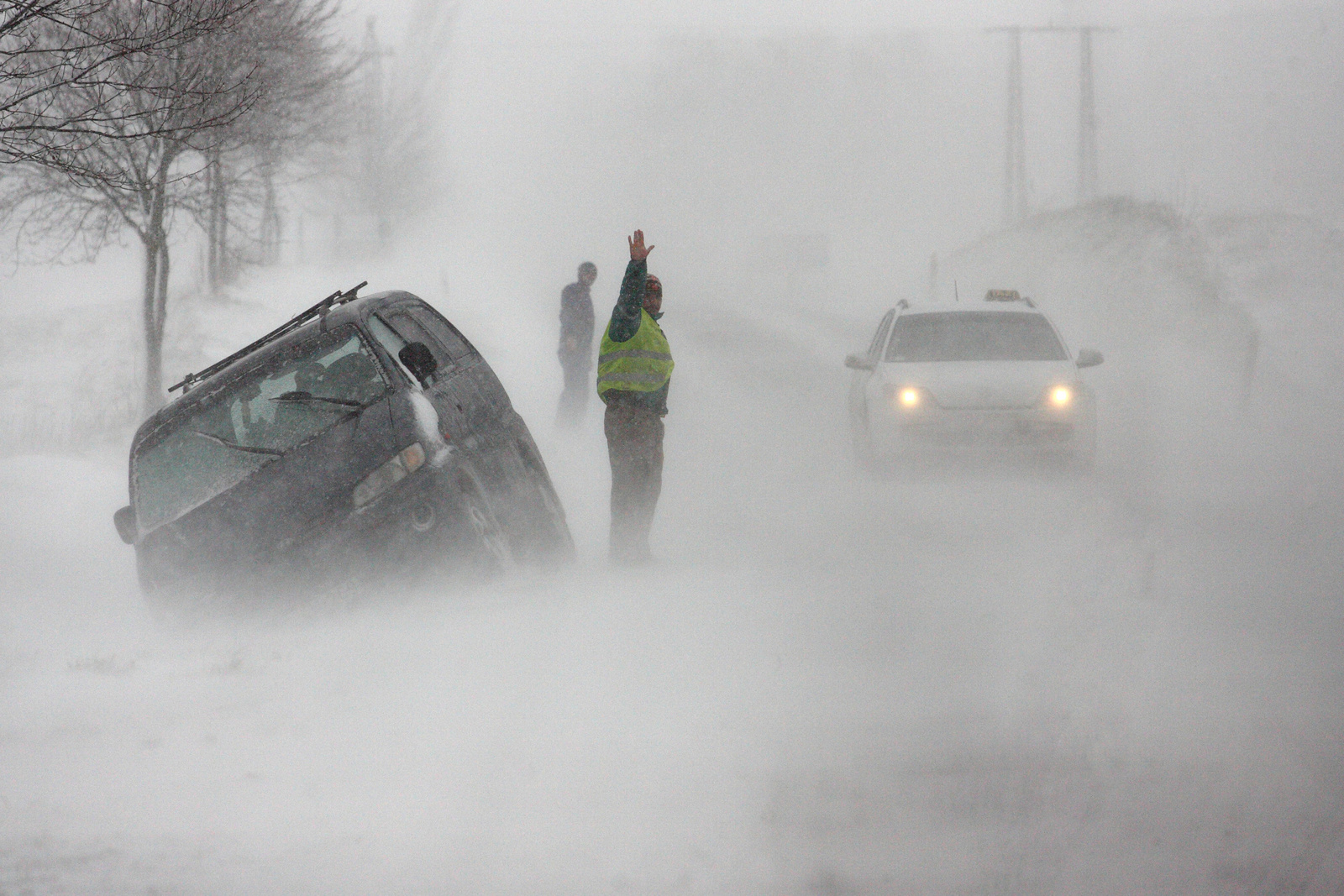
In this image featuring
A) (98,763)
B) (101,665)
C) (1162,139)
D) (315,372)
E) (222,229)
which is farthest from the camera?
(1162,139)

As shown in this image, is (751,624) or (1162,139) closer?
(751,624)

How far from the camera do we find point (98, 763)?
499 centimetres

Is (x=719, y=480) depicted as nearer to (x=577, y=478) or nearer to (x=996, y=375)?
(x=577, y=478)

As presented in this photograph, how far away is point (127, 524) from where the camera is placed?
22.8ft

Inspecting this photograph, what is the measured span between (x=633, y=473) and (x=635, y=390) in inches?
20.9

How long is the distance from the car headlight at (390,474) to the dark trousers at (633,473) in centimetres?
166

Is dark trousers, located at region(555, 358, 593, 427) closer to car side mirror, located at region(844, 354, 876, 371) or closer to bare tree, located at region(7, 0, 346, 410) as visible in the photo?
car side mirror, located at region(844, 354, 876, 371)

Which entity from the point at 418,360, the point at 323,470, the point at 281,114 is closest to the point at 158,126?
the point at 281,114

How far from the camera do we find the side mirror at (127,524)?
688cm

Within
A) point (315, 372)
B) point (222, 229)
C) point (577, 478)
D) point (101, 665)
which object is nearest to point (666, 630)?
point (315, 372)

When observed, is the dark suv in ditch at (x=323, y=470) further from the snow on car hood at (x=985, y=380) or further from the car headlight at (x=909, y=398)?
the snow on car hood at (x=985, y=380)

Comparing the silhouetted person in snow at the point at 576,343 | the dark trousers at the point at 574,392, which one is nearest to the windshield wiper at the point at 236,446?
the silhouetted person in snow at the point at 576,343

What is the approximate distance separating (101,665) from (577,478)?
659 cm

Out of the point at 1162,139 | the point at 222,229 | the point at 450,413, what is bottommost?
the point at 450,413
